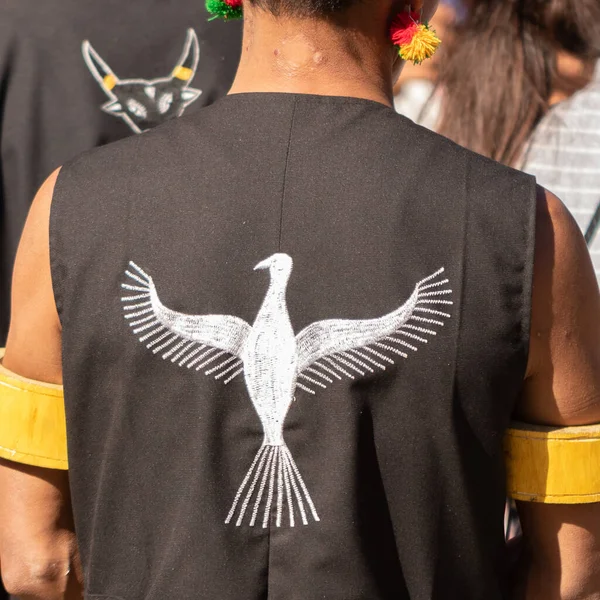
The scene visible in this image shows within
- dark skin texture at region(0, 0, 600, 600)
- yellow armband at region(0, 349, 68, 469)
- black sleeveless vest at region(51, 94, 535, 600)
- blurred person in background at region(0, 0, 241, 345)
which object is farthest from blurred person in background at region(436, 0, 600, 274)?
yellow armband at region(0, 349, 68, 469)

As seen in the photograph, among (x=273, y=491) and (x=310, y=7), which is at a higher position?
(x=310, y=7)

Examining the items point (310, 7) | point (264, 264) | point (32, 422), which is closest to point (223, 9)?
point (310, 7)

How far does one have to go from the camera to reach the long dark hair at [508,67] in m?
2.40

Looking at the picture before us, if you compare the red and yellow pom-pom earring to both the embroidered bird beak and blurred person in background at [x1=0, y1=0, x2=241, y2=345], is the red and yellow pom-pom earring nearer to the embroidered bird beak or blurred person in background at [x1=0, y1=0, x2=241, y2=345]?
the embroidered bird beak

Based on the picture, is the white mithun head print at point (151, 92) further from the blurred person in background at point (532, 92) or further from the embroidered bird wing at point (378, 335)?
the embroidered bird wing at point (378, 335)

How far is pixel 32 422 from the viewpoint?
1521 mm

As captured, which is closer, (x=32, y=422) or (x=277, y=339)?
(x=277, y=339)

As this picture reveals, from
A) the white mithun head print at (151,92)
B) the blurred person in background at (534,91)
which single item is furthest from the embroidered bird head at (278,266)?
the blurred person in background at (534,91)

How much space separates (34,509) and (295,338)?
0.57 metres

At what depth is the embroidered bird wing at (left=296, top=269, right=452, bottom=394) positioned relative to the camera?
1.33 metres

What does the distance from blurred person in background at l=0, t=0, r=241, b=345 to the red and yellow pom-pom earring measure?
3.04 feet

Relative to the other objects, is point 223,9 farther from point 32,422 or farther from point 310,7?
point 32,422

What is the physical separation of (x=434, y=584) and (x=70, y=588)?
0.63m

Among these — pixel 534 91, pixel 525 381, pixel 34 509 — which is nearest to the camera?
pixel 525 381
